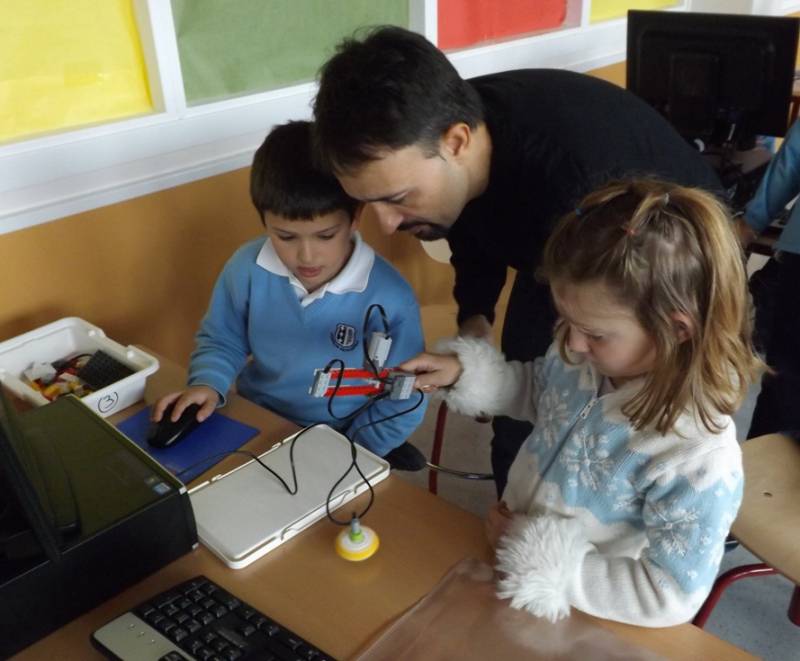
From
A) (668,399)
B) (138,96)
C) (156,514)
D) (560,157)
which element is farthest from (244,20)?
(668,399)

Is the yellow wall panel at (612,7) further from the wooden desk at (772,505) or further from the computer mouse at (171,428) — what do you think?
the computer mouse at (171,428)

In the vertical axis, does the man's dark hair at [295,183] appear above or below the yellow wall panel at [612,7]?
below

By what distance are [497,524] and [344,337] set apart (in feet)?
1.76

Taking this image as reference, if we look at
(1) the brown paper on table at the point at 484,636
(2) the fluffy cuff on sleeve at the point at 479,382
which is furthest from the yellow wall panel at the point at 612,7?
(1) the brown paper on table at the point at 484,636

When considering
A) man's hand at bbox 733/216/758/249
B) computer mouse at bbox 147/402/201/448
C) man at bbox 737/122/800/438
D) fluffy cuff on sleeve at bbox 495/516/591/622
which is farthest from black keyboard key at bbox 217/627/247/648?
man's hand at bbox 733/216/758/249

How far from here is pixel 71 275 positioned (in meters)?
1.47

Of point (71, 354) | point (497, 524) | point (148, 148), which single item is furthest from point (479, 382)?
point (148, 148)

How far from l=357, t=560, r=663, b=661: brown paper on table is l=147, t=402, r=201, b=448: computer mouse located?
487 millimetres

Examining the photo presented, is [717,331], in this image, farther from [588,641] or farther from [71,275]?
[71,275]

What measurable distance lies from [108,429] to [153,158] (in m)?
0.74

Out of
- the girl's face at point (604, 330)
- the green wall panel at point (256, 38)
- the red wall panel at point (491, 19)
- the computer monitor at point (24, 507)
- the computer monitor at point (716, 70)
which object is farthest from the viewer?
the red wall panel at point (491, 19)

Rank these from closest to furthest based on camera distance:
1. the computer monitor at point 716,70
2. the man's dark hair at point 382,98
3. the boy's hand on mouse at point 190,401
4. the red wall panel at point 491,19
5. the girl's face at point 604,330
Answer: the girl's face at point 604,330 → the man's dark hair at point 382,98 → the boy's hand on mouse at point 190,401 → the computer monitor at point 716,70 → the red wall panel at point 491,19

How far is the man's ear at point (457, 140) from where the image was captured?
3.54 feet

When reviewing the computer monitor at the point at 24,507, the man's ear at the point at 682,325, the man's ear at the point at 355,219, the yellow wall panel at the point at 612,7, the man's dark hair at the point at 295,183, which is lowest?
the computer monitor at the point at 24,507
